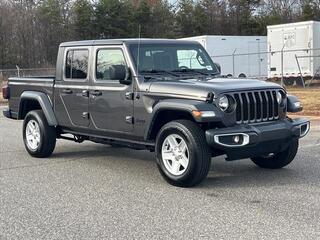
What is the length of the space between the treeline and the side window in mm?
39752

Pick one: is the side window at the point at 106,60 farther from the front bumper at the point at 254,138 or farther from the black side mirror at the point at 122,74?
the front bumper at the point at 254,138

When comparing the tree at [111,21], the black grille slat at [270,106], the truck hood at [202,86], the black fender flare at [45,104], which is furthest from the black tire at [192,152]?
the tree at [111,21]

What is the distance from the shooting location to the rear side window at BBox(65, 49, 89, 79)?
8676mm

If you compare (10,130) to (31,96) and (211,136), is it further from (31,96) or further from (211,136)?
(211,136)

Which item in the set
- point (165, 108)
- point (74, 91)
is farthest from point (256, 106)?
Result: point (74, 91)

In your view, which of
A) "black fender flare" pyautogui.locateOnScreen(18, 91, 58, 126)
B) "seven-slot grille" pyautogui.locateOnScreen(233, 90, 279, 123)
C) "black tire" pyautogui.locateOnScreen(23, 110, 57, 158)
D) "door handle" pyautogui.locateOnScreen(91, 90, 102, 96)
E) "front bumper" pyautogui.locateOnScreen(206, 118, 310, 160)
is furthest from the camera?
"black tire" pyautogui.locateOnScreen(23, 110, 57, 158)

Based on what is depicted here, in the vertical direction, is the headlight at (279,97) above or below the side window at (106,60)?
below

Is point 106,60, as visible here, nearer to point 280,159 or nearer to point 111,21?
point 280,159

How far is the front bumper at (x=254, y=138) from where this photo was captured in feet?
21.9

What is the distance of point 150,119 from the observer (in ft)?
24.1

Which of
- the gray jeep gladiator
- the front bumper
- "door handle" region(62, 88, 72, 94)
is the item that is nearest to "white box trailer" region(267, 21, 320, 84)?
the gray jeep gladiator

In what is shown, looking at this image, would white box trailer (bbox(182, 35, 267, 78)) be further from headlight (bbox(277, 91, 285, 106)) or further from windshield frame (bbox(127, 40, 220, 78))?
headlight (bbox(277, 91, 285, 106))

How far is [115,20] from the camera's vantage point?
171 feet

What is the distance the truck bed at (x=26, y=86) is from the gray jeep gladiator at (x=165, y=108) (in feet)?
0.08
